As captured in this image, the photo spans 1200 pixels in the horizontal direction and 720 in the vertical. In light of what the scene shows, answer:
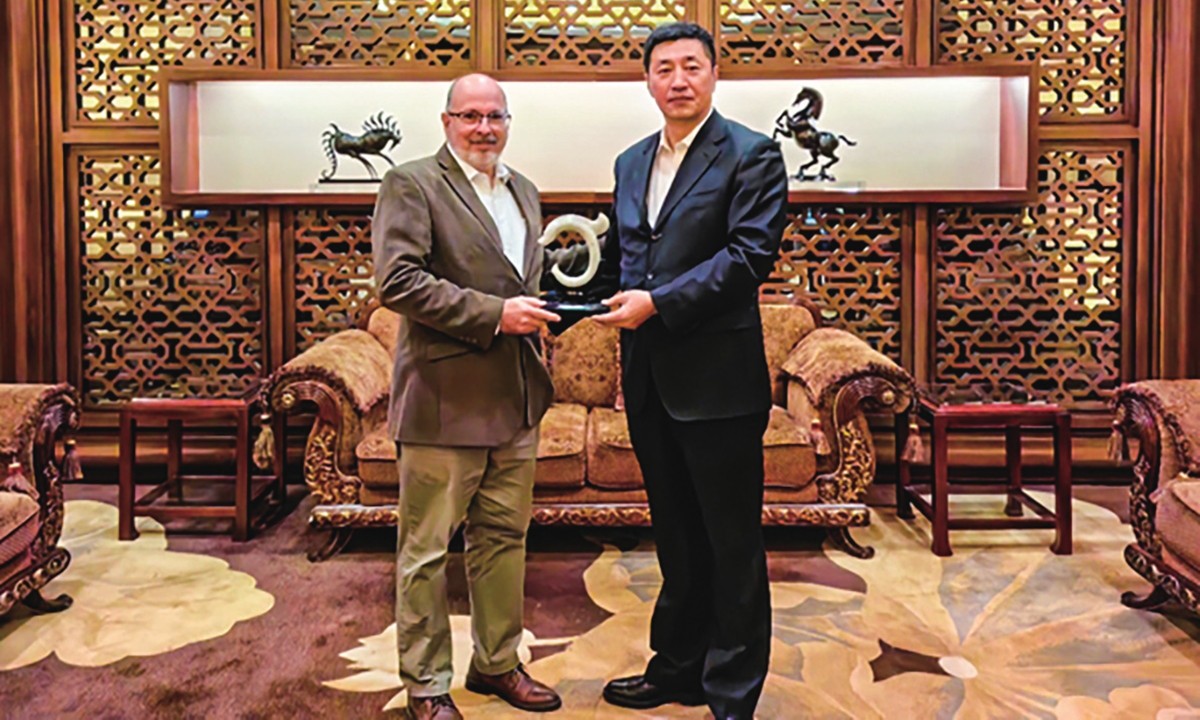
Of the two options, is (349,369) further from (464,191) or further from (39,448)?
(464,191)

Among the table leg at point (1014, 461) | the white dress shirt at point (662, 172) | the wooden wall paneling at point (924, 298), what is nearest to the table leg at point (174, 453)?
the white dress shirt at point (662, 172)

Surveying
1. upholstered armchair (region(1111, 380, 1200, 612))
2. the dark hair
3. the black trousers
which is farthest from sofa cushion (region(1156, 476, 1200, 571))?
the dark hair

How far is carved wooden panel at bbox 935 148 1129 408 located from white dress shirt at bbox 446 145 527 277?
2.77 metres

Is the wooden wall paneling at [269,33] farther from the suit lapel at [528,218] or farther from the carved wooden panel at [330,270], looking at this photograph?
the suit lapel at [528,218]

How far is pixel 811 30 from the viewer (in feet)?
13.9

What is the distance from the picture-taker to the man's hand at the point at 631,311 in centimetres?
191

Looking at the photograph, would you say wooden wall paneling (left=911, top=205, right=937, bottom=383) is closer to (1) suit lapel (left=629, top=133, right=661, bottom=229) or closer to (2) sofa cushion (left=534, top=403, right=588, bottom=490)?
(2) sofa cushion (left=534, top=403, right=588, bottom=490)

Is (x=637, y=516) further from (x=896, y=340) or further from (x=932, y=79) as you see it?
(x=932, y=79)

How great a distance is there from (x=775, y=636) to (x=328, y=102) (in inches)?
124

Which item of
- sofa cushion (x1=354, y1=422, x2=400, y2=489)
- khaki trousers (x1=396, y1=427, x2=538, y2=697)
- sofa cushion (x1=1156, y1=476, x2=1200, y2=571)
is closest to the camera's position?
khaki trousers (x1=396, y1=427, x2=538, y2=697)

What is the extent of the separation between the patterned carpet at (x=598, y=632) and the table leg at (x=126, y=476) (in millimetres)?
79

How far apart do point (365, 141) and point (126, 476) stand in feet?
5.71

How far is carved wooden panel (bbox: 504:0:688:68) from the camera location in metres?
4.22

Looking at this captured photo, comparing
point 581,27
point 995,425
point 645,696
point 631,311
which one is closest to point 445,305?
point 631,311
